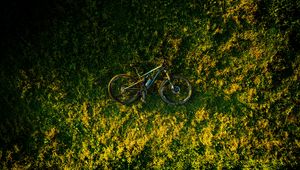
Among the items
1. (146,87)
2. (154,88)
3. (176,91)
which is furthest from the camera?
(154,88)

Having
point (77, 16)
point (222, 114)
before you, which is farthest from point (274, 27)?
point (77, 16)

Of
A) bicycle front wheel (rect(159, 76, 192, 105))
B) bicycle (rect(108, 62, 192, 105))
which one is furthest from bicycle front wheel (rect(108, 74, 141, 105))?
bicycle front wheel (rect(159, 76, 192, 105))

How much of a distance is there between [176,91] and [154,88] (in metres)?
0.66

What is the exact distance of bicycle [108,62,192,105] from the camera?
7.14 meters

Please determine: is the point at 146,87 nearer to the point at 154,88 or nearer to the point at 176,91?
the point at 154,88

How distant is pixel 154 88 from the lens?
751 cm

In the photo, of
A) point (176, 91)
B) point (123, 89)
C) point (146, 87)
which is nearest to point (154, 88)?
point (146, 87)

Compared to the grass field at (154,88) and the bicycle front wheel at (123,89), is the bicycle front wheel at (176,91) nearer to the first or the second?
the grass field at (154,88)

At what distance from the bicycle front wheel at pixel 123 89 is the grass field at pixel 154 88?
0.84 ft

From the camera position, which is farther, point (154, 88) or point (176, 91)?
point (154, 88)

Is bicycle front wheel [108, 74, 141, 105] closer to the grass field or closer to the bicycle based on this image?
the bicycle

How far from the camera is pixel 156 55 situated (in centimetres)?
750

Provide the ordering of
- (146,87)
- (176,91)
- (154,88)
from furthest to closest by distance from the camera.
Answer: (154,88), (176,91), (146,87)

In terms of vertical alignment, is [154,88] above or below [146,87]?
below
